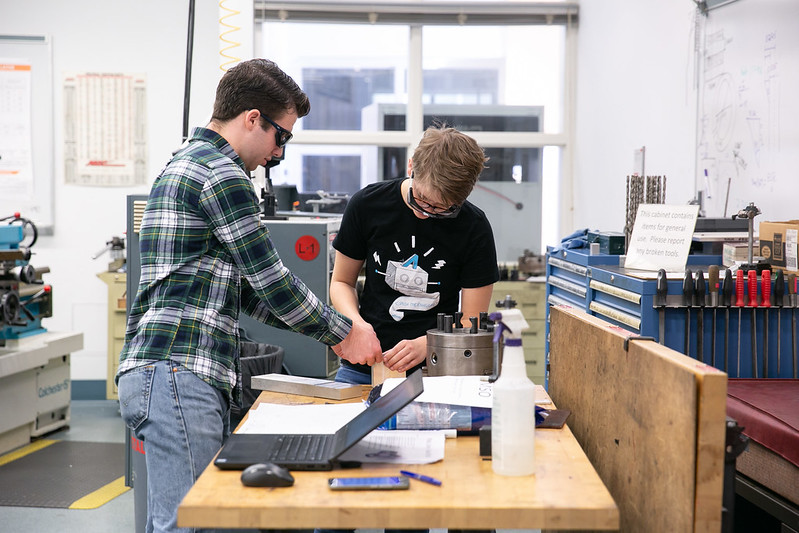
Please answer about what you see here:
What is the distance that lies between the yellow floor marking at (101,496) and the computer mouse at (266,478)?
2.35 meters

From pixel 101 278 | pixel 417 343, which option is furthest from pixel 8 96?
pixel 417 343

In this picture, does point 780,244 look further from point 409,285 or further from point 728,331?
point 409,285

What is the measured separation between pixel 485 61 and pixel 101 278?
2.68 m

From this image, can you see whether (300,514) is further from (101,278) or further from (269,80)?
(101,278)

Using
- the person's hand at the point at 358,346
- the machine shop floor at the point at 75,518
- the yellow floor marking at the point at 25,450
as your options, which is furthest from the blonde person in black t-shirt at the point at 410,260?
the yellow floor marking at the point at 25,450

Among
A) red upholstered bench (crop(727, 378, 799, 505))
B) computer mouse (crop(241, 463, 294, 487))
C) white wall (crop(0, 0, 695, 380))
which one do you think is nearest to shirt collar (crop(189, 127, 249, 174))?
computer mouse (crop(241, 463, 294, 487))

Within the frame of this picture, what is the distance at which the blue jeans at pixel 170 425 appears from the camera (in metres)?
1.44

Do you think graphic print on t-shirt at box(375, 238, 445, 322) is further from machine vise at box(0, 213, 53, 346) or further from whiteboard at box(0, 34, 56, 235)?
whiteboard at box(0, 34, 56, 235)

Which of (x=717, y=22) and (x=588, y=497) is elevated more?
(x=717, y=22)

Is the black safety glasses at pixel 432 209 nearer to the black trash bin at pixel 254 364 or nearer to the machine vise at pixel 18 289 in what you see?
the black trash bin at pixel 254 364

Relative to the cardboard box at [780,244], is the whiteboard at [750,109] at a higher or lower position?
higher

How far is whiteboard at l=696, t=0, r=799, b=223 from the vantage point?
2596 mm

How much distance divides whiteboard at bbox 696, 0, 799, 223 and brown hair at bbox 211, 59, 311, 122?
1.78 metres

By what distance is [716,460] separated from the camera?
1049 mm
